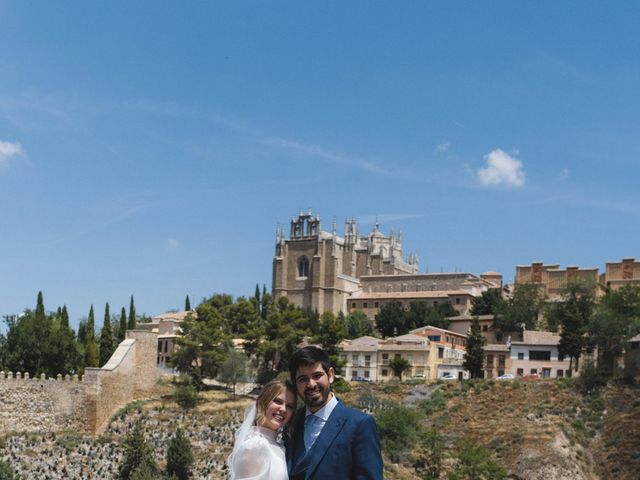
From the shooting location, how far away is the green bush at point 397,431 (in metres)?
35.4

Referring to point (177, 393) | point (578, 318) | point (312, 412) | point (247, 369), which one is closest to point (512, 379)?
point (578, 318)

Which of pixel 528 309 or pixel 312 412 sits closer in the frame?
pixel 312 412

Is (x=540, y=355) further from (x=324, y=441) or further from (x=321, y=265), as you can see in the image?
(x=324, y=441)

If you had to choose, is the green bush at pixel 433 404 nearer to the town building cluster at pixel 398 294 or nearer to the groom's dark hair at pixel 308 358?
the town building cluster at pixel 398 294

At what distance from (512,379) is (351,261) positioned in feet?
119

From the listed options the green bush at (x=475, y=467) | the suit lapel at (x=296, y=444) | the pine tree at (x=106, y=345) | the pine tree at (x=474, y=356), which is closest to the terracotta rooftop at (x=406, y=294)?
the pine tree at (x=474, y=356)

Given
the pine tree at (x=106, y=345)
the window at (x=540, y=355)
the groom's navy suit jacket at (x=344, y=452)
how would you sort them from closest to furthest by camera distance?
the groom's navy suit jacket at (x=344, y=452) < the pine tree at (x=106, y=345) < the window at (x=540, y=355)

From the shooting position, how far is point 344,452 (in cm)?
429

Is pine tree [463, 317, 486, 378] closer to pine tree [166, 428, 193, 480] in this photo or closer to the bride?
pine tree [166, 428, 193, 480]

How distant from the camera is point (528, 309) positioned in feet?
194

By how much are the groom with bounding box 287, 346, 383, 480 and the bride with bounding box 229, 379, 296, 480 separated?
0.21ft

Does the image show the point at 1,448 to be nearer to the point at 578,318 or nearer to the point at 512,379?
the point at 512,379

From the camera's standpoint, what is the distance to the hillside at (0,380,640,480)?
32.6 meters

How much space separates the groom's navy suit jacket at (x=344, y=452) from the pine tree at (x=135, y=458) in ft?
90.0
